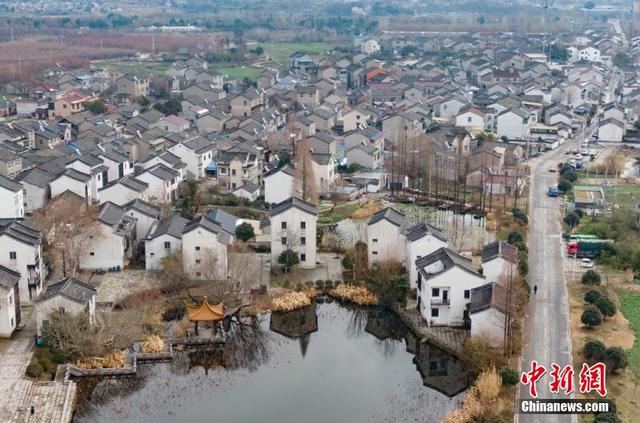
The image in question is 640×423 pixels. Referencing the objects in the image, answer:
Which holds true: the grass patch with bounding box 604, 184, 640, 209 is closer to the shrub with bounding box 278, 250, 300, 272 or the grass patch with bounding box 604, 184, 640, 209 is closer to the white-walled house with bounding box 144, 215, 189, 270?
the shrub with bounding box 278, 250, 300, 272

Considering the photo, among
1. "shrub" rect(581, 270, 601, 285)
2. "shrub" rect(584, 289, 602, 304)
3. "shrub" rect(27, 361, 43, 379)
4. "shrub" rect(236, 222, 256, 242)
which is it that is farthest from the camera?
"shrub" rect(236, 222, 256, 242)

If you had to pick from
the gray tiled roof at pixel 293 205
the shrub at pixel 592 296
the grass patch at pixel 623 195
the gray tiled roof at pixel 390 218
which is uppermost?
the gray tiled roof at pixel 293 205

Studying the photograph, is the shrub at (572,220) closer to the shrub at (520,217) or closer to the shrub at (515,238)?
the shrub at (520,217)

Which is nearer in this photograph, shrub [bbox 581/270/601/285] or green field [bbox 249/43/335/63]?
shrub [bbox 581/270/601/285]

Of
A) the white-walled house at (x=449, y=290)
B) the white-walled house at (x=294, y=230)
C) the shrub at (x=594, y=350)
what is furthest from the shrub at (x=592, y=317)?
the white-walled house at (x=294, y=230)

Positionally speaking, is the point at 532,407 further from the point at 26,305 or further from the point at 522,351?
the point at 26,305

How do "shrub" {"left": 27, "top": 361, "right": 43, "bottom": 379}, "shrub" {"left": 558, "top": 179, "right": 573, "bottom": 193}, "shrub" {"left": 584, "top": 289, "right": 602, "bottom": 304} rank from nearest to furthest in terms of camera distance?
"shrub" {"left": 27, "top": 361, "right": 43, "bottom": 379} < "shrub" {"left": 584, "top": 289, "right": 602, "bottom": 304} < "shrub" {"left": 558, "top": 179, "right": 573, "bottom": 193}

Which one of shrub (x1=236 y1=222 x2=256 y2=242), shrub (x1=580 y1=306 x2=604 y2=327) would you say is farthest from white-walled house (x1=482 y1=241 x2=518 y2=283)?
shrub (x1=236 y1=222 x2=256 y2=242)
